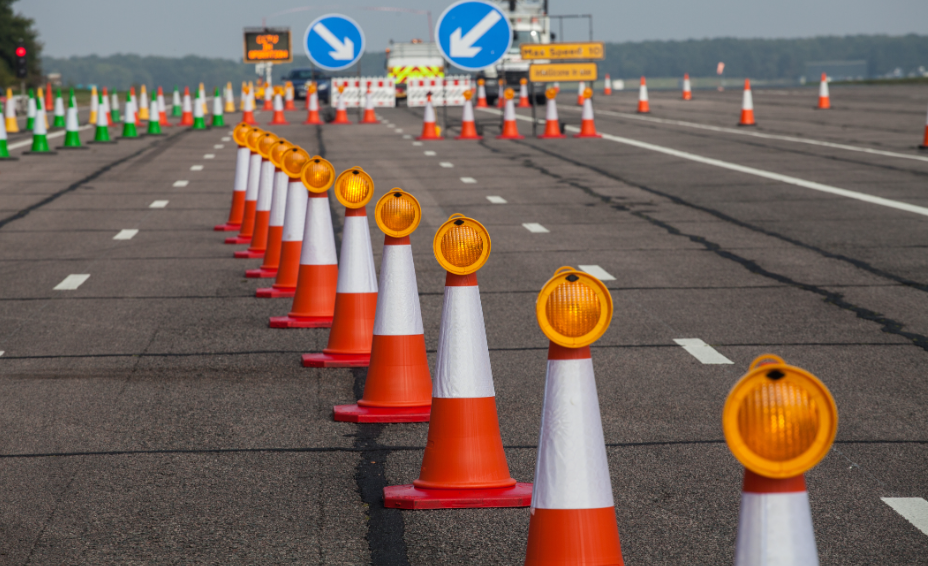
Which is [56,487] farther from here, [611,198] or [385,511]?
[611,198]

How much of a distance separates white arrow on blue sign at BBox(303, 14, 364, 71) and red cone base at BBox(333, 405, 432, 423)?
19918 millimetres

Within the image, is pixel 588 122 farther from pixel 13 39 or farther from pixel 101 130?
pixel 13 39

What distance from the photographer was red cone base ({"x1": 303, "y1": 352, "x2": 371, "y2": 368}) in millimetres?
6391

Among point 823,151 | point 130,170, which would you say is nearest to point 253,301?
point 130,170

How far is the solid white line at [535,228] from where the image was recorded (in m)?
11.7

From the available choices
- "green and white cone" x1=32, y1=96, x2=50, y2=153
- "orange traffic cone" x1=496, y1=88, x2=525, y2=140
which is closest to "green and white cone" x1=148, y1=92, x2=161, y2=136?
"green and white cone" x1=32, y1=96, x2=50, y2=153

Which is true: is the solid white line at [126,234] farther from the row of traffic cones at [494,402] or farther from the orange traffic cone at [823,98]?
the orange traffic cone at [823,98]

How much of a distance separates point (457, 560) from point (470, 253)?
1.11m

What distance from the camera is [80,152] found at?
75.4 ft

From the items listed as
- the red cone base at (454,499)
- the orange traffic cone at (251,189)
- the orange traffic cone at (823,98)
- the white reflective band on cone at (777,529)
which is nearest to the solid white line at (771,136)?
the orange traffic cone at (823,98)

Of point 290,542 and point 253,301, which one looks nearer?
point 290,542

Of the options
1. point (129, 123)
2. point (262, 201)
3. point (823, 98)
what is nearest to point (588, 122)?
point (129, 123)

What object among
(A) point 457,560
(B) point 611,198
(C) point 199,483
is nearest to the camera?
(A) point 457,560

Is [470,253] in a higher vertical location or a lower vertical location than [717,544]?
higher
